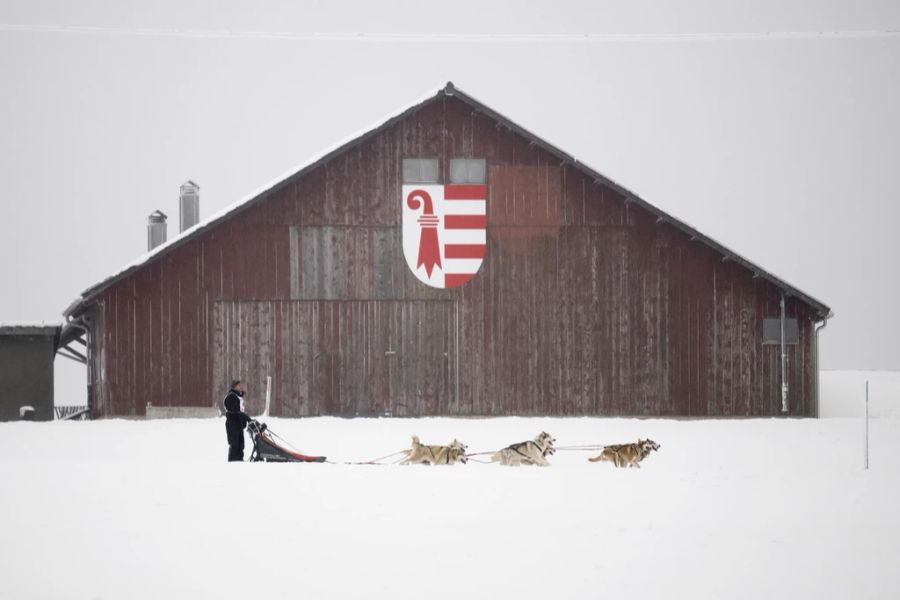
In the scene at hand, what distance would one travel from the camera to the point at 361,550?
16.9 metres

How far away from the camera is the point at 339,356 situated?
34.1 m

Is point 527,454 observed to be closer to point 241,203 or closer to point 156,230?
point 241,203

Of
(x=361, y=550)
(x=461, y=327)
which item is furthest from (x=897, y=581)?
(x=461, y=327)

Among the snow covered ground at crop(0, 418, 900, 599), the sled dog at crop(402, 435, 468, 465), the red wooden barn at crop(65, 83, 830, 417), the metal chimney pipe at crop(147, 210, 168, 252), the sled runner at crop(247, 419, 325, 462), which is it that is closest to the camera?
the snow covered ground at crop(0, 418, 900, 599)

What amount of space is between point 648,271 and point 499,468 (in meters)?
12.2

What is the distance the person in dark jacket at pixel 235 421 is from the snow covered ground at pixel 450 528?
67 centimetres

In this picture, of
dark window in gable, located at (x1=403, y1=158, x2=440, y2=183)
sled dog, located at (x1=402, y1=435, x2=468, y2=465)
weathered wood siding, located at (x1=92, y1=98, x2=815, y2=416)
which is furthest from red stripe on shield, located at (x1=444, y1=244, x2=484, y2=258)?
sled dog, located at (x1=402, y1=435, x2=468, y2=465)

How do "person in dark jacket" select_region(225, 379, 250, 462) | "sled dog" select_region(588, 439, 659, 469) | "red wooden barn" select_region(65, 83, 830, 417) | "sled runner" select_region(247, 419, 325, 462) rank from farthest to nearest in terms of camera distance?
1. "red wooden barn" select_region(65, 83, 830, 417)
2. "person in dark jacket" select_region(225, 379, 250, 462)
3. "sled dog" select_region(588, 439, 659, 469)
4. "sled runner" select_region(247, 419, 325, 462)

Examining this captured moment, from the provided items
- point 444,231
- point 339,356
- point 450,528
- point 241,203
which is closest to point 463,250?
point 444,231

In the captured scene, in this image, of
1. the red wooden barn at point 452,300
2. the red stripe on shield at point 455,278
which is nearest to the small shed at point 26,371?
the red wooden barn at point 452,300

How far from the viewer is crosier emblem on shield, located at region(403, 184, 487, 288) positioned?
112 feet

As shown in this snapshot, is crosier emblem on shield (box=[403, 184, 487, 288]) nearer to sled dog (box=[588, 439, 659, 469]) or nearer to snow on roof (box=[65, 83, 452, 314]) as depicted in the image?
snow on roof (box=[65, 83, 452, 314])

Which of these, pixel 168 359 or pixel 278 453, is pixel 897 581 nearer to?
pixel 278 453

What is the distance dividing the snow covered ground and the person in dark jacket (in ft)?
2.18
